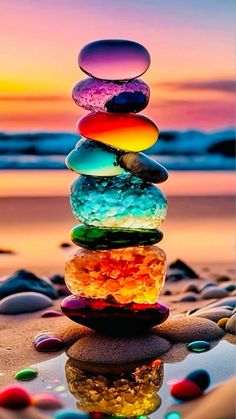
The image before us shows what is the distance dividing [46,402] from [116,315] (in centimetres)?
75

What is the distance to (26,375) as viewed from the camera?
3.66 meters

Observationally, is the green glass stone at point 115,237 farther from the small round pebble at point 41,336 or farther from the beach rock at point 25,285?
the beach rock at point 25,285

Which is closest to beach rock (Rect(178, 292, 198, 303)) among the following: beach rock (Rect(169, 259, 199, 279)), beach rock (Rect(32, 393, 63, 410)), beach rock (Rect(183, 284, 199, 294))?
beach rock (Rect(183, 284, 199, 294))

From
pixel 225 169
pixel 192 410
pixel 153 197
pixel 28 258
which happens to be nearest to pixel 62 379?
pixel 192 410

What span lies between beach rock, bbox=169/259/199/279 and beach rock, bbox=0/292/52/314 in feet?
5.47

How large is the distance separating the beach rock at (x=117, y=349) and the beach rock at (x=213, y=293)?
2.01m

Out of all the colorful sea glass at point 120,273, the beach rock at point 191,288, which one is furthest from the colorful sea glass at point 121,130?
the beach rock at point 191,288

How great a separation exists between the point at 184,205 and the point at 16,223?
253 cm

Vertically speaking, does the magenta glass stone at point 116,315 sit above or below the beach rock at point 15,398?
above

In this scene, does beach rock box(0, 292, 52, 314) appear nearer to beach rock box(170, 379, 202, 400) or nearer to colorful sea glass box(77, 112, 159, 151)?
colorful sea glass box(77, 112, 159, 151)

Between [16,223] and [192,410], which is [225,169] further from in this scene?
[192,410]

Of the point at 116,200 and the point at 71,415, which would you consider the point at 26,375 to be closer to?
the point at 71,415

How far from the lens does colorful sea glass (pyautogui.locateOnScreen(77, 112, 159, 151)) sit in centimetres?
389

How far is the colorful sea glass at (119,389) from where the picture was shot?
127 inches
